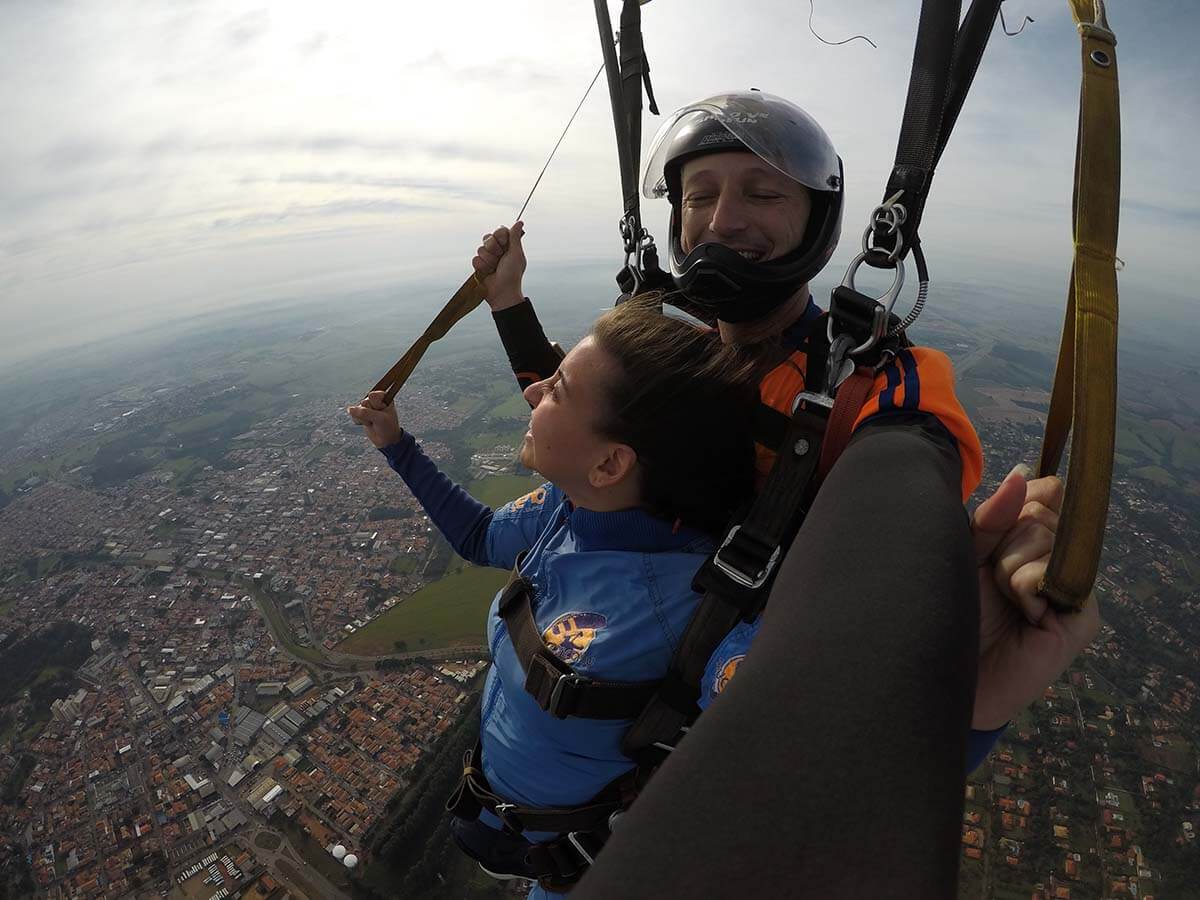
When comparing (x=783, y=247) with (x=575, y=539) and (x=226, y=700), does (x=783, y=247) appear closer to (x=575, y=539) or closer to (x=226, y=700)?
(x=575, y=539)

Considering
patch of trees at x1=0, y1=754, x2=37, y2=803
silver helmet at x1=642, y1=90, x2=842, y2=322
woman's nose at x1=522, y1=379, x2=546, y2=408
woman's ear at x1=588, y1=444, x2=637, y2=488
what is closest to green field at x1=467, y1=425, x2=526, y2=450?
patch of trees at x1=0, y1=754, x2=37, y2=803

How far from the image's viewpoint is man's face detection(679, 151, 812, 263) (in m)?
1.75

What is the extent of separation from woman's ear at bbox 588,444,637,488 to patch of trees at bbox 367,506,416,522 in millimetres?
33296

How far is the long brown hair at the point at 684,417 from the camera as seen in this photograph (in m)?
1.53

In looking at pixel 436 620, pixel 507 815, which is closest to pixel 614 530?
pixel 507 815

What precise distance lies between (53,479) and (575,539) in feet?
204

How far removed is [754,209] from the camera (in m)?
1.79

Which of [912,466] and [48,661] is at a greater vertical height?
[912,466]

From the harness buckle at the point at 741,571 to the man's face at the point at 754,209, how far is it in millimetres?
948

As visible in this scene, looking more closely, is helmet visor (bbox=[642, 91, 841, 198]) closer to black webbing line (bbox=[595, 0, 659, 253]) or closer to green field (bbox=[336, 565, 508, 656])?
black webbing line (bbox=[595, 0, 659, 253])

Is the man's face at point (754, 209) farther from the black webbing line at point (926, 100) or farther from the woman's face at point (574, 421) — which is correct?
the woman's face at point (574, 421)

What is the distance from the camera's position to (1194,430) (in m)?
45.4

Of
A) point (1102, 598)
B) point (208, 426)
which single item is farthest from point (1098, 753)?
point (208, 426)

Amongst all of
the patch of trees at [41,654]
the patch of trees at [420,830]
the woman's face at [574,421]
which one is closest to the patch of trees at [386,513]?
the patch of trees at [41,654]
